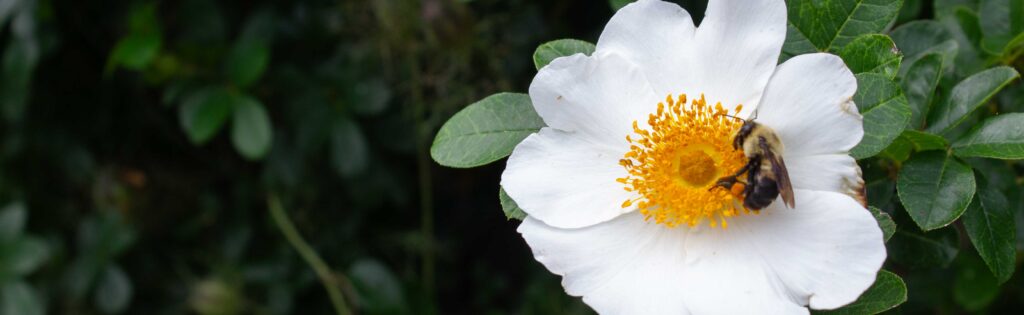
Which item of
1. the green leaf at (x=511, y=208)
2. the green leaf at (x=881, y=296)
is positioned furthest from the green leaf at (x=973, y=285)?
the green leaf at (x=511, y=208)

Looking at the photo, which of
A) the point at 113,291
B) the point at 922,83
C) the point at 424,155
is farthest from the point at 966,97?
the point at 113,291

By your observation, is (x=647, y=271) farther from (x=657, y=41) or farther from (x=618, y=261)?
(x=657, y=41)

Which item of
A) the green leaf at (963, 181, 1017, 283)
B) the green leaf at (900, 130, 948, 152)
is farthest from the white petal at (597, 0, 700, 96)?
the green leaf at (963, 181, 1017, 283)

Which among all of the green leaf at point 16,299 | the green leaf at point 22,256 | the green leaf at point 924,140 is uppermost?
the green leaf at point 924,140

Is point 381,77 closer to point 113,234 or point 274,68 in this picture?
point 274,68

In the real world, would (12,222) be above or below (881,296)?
below

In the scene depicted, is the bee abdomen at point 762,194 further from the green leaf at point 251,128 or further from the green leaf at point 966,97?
the green leaf at point 251,128

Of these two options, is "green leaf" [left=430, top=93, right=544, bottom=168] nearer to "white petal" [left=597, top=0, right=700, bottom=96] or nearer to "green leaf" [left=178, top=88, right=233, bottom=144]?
"white petal" [left=597, top=0, right=700, bottom=96]
